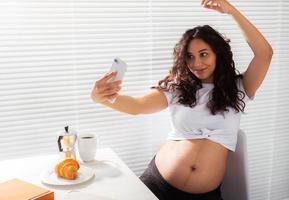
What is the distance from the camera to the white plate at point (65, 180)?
1340 millimetres

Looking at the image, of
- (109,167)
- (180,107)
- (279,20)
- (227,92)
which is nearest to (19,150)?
(109,167)

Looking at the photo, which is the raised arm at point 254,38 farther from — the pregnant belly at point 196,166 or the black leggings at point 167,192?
the black leggings at point 167,192

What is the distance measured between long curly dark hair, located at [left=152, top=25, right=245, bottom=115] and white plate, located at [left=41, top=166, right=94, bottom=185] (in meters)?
0.53

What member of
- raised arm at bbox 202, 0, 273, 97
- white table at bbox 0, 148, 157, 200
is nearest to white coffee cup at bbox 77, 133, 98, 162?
white table at bbox 0, 148, 157, 200

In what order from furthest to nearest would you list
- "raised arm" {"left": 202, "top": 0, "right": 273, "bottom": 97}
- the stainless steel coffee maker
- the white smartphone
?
"raised arm" {"left": 202, "top": 0, "right": 273, "bottom": 97} → the stainless steel coffee maker → the white smartphone

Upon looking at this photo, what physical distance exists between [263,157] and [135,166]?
0.83 meters

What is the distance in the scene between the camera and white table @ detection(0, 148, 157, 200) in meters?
1.26

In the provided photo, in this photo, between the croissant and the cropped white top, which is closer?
the croissant

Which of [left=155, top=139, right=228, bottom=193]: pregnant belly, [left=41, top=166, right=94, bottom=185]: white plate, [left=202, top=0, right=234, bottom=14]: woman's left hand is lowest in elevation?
[left=155, top=139, right=228, bottom=193]: pregnant belly

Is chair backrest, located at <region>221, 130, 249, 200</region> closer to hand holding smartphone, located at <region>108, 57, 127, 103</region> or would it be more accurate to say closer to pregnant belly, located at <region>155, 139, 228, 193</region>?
pregnant belly, located at <region>155, 139, 228, 193</region>

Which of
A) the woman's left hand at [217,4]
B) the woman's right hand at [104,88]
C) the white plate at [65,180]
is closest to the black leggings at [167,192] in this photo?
the white plate at [65,180]

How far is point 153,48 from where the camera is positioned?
190cm

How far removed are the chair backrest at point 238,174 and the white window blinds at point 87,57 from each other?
0.46 m

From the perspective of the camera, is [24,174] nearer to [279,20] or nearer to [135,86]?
[135,86]
